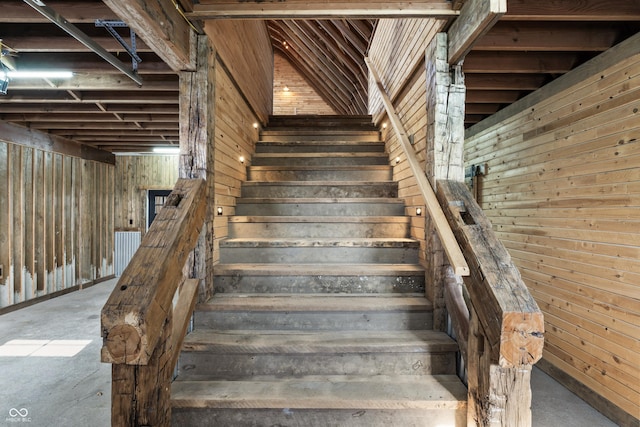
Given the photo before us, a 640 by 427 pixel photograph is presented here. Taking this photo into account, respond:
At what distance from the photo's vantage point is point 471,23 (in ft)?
5.57

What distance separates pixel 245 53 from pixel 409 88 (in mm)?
1910

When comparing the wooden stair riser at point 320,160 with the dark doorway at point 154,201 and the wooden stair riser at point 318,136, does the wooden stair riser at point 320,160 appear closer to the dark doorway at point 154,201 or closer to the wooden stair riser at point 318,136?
the wooden stair riser at point 318,136

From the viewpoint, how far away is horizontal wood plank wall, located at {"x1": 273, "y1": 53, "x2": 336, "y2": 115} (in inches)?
400

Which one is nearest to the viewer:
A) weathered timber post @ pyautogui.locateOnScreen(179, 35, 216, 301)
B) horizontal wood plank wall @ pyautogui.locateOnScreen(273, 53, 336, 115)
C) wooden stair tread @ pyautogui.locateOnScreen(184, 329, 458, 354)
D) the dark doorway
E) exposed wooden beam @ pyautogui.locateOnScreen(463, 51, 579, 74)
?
wooden stair tread @ pyautogui.locateOnScreen(184, 329, 458, 354)

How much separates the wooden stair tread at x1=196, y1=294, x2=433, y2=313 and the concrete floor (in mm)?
1095

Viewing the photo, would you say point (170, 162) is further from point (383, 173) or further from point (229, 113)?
point (383, 173)

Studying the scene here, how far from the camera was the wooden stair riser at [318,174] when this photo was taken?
11.0ft

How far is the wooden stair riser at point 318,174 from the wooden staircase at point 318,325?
0.25 meters

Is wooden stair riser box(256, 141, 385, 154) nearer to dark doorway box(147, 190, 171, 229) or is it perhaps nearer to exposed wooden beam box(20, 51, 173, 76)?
exposed wooden beam box(20, 51, 173, 76)

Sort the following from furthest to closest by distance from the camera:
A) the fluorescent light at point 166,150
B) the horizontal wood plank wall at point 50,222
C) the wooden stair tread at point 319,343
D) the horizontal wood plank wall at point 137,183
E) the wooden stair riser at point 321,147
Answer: the horizontal wood plank wall at point 137,183 → the fluorescent light at point 166,150 → the horizontal wood plank wall at point 50,222 → the wooden stair riser at point 321,147 → the wooden stair tread at point 319,343

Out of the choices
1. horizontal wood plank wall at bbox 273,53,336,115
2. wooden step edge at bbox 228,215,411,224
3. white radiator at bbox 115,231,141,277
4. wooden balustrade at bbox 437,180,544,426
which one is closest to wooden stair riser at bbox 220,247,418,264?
wooden step edge at bbox 228,215,411,224

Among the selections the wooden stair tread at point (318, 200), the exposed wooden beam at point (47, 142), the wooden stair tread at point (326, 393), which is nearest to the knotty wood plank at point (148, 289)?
the wooden stair tread at point (326, 393)

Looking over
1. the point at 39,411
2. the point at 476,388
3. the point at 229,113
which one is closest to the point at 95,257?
the point at 39,411

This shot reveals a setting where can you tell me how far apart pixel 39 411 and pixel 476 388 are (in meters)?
2.80
